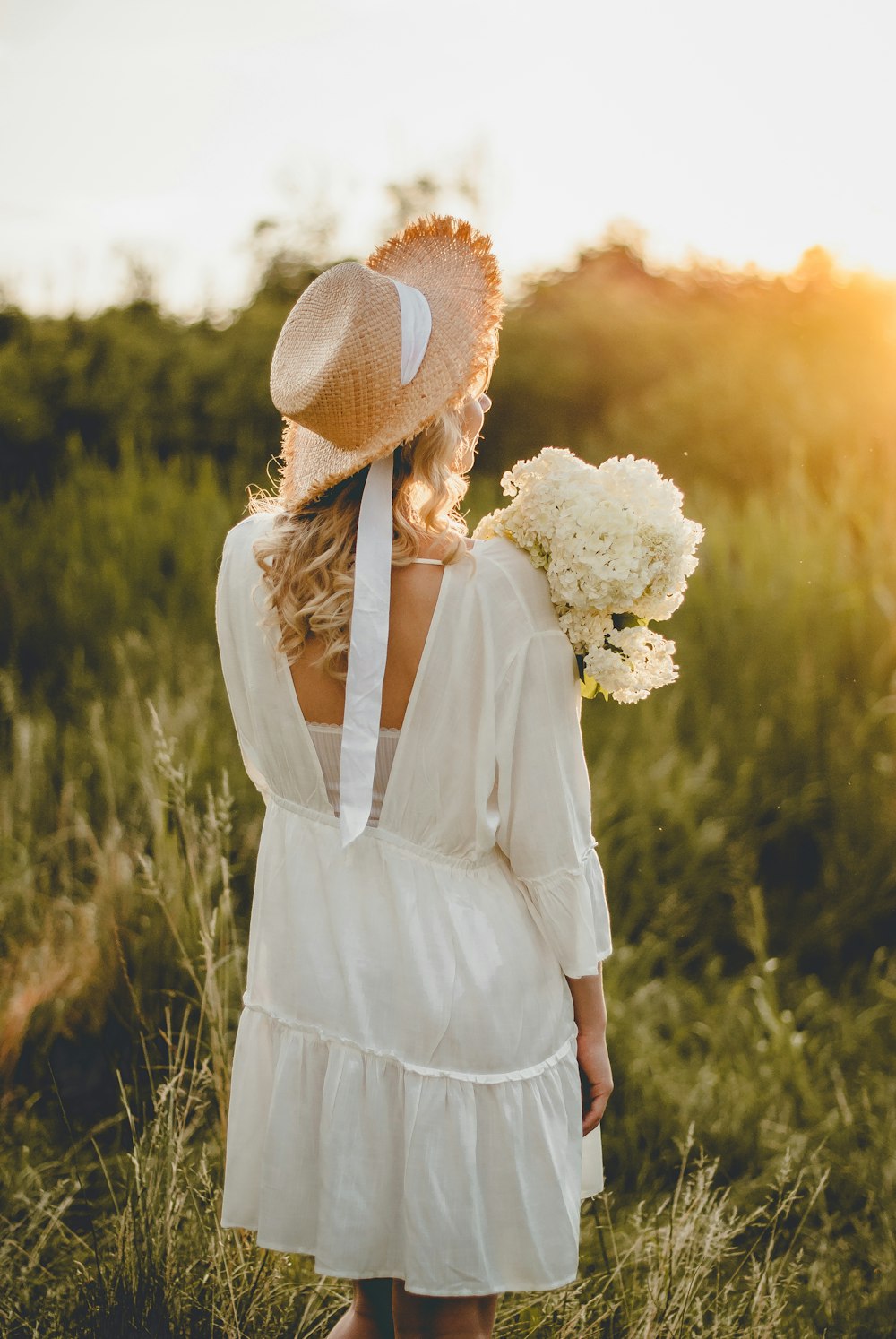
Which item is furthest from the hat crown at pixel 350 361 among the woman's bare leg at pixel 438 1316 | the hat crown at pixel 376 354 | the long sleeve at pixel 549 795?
the woman's bare leg at pixel 438 1316

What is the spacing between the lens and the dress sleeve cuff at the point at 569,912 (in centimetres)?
182

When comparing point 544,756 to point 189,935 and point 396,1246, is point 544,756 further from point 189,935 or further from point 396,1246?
point 189,935

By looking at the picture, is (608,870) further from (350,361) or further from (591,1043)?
(350,361)

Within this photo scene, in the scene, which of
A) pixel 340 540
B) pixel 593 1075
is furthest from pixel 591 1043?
pixel 340 540

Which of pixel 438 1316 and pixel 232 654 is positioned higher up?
pixel 232 654

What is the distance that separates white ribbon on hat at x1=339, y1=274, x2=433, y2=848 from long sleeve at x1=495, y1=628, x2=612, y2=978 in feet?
0.68

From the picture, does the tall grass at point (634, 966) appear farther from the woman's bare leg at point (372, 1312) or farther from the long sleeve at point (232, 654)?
the long sleeve at point (232, 654)

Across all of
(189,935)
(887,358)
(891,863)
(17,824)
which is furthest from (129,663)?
(887,358)

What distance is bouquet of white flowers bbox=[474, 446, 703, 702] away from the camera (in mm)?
1700

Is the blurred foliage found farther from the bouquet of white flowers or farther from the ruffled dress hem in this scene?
the bouquet of white flowers

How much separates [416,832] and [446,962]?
0.71ft

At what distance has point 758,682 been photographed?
4.89m

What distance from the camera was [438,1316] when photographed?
1859mm

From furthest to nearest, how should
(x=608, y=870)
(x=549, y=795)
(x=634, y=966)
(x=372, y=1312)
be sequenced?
(x=608, y=870) < (x=634, y=966) < (x=372, y=1312) < (x=549, y=795)
